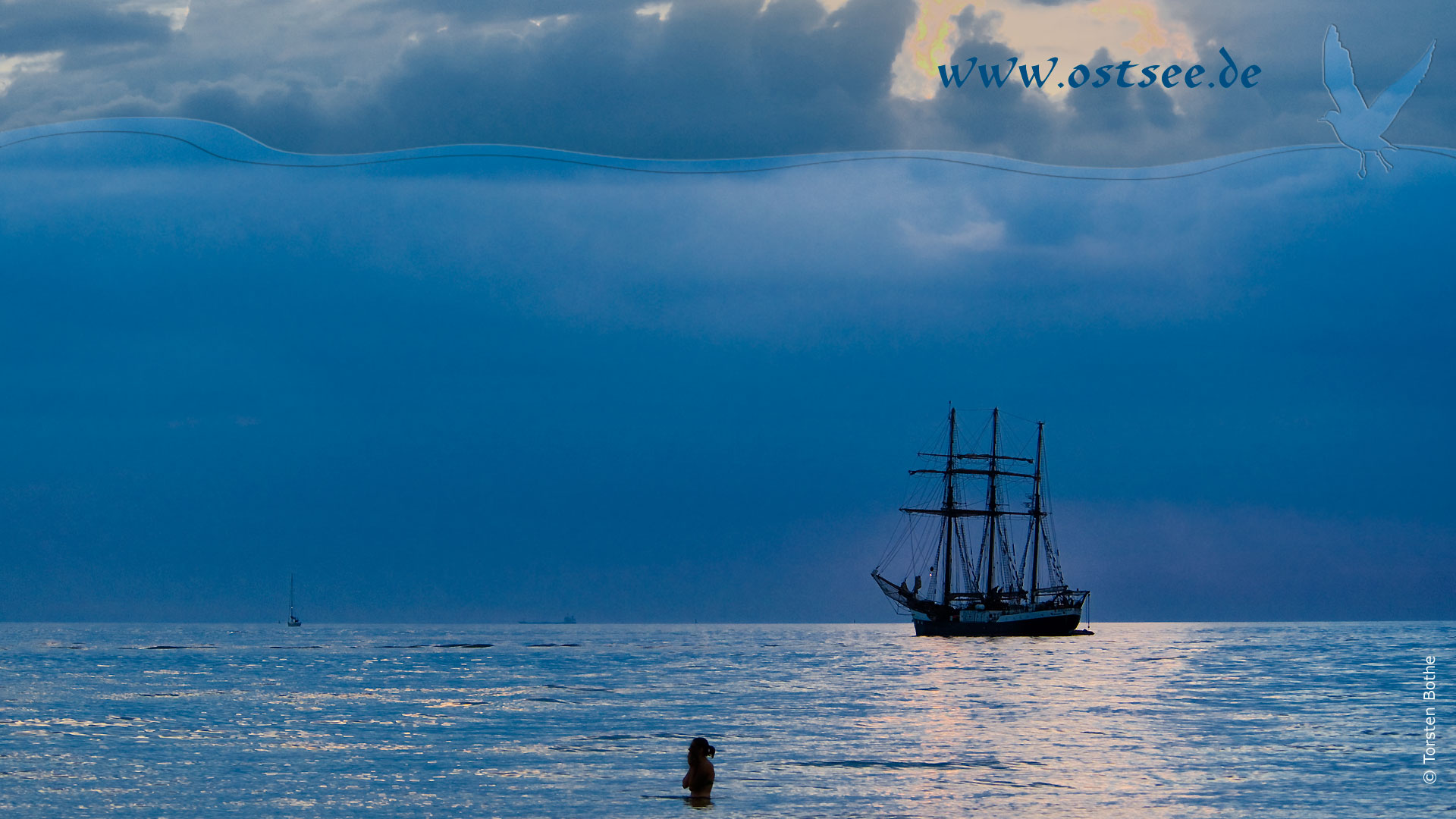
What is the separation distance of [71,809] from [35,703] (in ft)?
103

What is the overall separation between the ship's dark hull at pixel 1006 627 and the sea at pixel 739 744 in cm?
5395

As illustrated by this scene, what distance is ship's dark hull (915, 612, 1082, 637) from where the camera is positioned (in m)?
131

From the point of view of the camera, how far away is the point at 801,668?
267ft

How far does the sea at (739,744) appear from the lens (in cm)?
2627

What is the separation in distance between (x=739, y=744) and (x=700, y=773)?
10.1 metres

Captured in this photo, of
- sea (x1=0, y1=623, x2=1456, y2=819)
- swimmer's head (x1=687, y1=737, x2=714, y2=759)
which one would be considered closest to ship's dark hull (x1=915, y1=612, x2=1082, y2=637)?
sea (x1=0, y1=623, x2=1456, y2=819)

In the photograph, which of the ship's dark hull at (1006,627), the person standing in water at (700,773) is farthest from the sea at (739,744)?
the ship's dark hull at (1006,627)

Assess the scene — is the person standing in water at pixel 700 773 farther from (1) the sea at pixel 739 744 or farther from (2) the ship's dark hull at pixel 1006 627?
(2) the ship's dark hull at pixel 1006 627

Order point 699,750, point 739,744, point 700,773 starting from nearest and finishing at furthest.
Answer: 1. point 700,773
2. point 699,750
3. point 739,744

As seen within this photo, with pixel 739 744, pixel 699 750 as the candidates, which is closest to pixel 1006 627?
pixel 739 744

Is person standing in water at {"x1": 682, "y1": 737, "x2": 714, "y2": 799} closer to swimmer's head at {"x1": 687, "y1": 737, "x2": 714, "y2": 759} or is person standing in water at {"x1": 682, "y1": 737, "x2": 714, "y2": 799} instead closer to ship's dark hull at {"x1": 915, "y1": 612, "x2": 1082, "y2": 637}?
swimmer's head at {"x1": 687, "y1": 737, "x2": 714, "y2": 759}

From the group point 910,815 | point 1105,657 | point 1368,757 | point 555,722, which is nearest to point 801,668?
point 1105,657

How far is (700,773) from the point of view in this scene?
2578 centimetres

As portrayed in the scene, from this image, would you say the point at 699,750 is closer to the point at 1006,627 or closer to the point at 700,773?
the point at 700,773
